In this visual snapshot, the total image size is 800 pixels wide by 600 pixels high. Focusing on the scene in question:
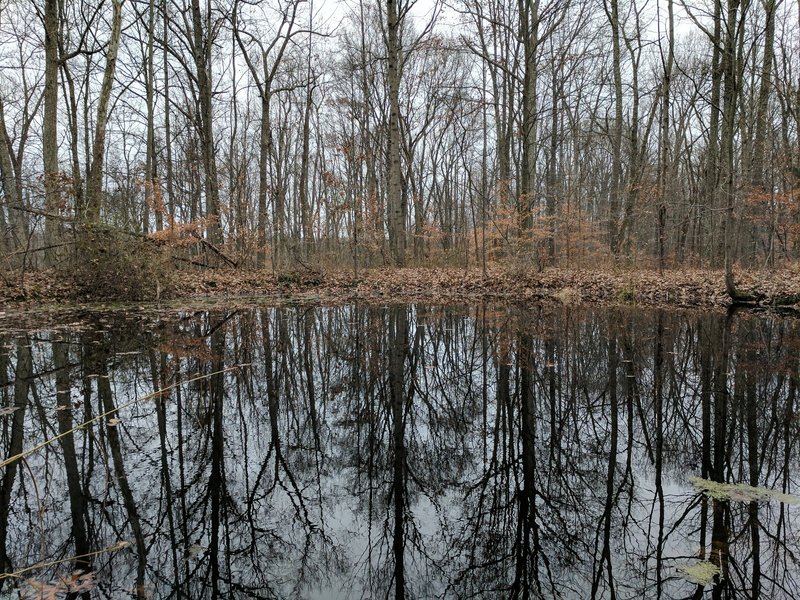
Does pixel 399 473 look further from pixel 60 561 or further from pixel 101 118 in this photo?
pixel 101 118

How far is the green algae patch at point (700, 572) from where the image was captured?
2.01 meters

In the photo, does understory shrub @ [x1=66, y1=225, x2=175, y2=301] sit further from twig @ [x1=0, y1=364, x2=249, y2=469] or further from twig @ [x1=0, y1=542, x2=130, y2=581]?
twig @ [x1=0, y1=542, x2=130, y2=581]

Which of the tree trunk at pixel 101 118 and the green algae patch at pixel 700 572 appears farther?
the tree trunk at pixel 101 118

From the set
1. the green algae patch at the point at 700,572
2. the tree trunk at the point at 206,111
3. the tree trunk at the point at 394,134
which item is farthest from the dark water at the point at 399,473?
the tree trunk at the point at 394,134

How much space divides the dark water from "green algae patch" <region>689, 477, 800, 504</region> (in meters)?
0.06

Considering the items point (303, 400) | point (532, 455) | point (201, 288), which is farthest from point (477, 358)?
point (201, 288)

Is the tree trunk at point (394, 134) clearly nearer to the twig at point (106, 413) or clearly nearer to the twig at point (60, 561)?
the twig at point (106, 413)

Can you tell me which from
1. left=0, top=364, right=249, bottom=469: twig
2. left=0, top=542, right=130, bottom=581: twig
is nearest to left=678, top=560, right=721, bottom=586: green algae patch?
left=0, top=542, right=130, bottom=581: twig

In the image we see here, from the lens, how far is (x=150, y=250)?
11867 millimetres

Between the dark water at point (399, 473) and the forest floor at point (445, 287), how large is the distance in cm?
616

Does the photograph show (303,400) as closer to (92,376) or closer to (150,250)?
(92,376)

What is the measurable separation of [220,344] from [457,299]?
7.93 metres

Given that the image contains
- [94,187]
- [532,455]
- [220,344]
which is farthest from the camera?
[94,187]

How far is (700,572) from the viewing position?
2.05 metres
